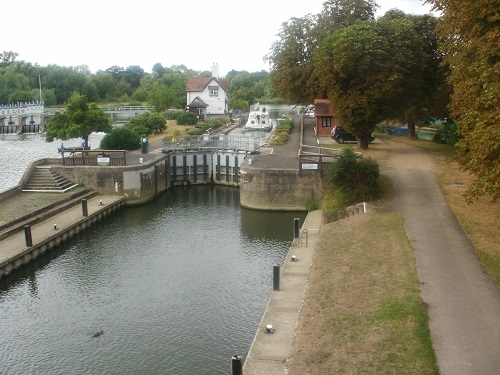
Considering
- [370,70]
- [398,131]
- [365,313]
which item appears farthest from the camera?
[398,131]

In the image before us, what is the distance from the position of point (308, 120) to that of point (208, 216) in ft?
145

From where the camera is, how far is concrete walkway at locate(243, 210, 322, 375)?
15.7m

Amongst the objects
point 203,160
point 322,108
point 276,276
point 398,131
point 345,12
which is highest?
point 345,12

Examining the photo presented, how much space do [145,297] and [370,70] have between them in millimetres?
24324

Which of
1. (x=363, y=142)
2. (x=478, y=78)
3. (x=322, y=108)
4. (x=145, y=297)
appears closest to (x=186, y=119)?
(x=322, y=108)

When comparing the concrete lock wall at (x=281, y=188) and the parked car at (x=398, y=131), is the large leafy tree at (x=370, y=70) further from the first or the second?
the parked car at (x=398, y=131)

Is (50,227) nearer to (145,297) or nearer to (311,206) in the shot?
(145,297)

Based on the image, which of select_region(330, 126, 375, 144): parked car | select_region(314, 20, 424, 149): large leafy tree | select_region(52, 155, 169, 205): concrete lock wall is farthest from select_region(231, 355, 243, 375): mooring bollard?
select_region(330, 126, 375, 144): parked car

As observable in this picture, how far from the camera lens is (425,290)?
18.0m

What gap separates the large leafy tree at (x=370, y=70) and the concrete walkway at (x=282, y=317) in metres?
15.2

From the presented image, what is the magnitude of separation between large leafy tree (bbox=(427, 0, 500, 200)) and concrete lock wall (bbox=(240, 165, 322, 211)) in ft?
43.8

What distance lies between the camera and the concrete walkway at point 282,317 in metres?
15.7

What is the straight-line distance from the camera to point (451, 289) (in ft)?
58.6

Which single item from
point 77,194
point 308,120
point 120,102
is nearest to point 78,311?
point 77,194
